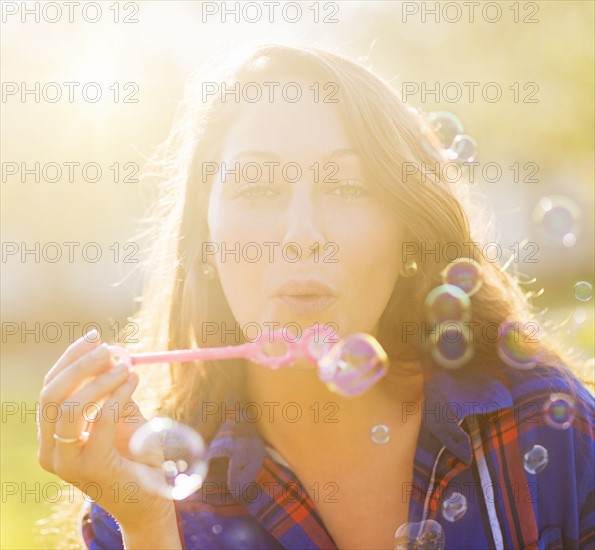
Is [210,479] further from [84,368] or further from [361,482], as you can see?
[84,368]

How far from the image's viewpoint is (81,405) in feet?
5.04

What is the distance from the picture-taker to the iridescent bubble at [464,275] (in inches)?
81.4

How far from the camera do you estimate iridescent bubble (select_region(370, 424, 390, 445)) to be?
77.5 inches

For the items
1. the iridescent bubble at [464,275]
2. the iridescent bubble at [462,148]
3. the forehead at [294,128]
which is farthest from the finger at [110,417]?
the iridescent bubble at [462,148]

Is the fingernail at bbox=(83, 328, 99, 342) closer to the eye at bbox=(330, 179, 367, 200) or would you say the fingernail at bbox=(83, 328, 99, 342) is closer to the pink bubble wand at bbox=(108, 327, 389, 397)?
the pink bubble wand at bbox=(108, 327, 389, 397)

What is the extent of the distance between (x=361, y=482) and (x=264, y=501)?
233 mm

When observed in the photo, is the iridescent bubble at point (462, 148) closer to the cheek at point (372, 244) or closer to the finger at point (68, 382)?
the cheek at point (372, 244)

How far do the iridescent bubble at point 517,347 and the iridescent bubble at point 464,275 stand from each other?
133 millimetres

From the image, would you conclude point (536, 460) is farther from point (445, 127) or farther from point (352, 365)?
point (445, 127)

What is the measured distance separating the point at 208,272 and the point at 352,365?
51 cm

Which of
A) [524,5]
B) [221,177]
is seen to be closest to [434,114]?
[221,177]

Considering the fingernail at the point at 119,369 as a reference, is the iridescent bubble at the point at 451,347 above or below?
below

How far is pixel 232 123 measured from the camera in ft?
6.53

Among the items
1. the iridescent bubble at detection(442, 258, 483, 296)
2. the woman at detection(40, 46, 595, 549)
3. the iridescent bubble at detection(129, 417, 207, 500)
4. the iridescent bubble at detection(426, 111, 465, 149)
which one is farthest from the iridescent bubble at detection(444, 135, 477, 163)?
the iridescent bubble at detection(129, 417, 207, 500)
